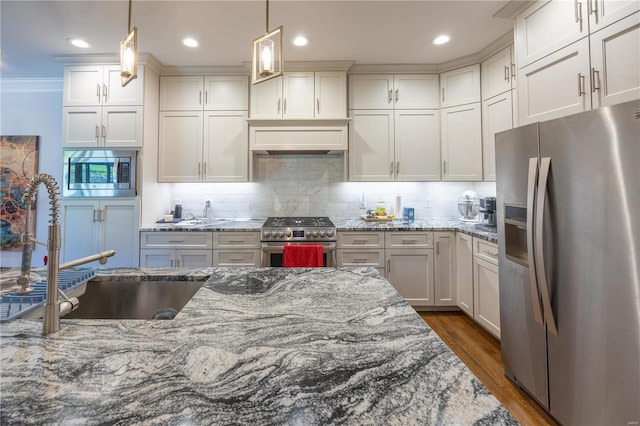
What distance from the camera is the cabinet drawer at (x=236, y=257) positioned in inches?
115

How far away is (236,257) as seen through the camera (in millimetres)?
2926

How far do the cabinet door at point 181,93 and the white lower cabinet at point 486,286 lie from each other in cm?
326

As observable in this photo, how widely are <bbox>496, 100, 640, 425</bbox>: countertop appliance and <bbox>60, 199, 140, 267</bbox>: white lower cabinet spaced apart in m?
3.31

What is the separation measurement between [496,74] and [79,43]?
4.05 m

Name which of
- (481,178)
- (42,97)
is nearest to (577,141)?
(481,178)

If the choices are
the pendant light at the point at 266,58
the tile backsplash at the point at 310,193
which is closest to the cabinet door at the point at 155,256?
the tile backsplash at the point at 310,193

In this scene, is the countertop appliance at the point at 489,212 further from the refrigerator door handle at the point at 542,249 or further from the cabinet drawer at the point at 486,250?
the refrigerator door handle at the point at 542,249

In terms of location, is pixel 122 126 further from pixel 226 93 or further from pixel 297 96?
pixel 297 96

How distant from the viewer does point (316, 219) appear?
334cm

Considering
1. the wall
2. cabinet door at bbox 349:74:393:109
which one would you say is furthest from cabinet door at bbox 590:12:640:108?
the wall

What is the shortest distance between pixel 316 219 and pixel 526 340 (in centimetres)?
218

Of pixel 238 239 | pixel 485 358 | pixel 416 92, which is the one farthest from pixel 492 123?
pixel 238 239

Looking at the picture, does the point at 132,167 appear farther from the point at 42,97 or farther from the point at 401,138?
the point at 401,138

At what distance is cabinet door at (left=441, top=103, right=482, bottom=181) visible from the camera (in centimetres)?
302
